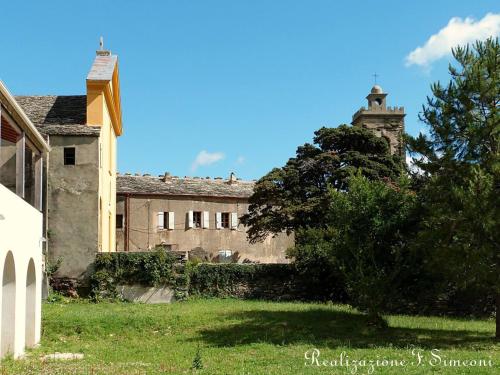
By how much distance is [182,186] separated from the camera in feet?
155

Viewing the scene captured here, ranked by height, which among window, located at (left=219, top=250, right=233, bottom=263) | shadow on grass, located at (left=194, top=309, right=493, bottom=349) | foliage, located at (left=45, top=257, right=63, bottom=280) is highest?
window, located at (left=219, top=250, right=233, bottom=263)

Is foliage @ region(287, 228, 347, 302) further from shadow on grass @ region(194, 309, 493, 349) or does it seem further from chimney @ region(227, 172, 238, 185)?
chimney @ region(227, 172, 238, 185)

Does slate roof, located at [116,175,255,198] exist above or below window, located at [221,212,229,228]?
above

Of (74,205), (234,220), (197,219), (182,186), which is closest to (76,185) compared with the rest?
(74,205)

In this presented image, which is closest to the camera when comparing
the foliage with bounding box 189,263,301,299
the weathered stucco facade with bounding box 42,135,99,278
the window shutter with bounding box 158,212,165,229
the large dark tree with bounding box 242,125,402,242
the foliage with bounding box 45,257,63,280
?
the foliage with bounding box 45,257,63,280

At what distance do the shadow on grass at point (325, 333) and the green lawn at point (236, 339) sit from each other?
0.09ft

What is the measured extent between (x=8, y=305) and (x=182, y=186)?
111 feet

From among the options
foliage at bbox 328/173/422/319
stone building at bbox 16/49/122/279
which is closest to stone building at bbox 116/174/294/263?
stone building at bbox 16/49/122/279

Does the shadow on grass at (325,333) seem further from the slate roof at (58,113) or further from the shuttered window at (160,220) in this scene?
the shuttered window at (160,220)

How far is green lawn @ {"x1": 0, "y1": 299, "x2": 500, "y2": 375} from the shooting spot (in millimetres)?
12461

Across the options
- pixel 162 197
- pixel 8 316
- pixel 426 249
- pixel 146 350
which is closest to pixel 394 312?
pixel 426 249

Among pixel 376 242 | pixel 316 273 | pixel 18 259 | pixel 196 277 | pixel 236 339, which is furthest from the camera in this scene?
pixel 316 273

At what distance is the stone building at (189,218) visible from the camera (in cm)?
4434

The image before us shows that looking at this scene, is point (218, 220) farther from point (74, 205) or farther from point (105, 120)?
A: point (74, 205)
